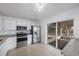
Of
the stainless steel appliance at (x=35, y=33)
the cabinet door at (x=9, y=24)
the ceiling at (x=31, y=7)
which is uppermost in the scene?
the ceiling at (x=31, y=7)

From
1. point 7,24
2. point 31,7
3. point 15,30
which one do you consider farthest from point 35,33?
point 31,7

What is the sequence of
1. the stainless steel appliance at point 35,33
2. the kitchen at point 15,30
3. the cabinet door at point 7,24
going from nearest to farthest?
1. the kitchen at point 15,30
2. the cabinet door at point 7,24
3. the stainless steel appliance at point 35,33

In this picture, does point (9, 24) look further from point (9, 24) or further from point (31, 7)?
point (31, 7)

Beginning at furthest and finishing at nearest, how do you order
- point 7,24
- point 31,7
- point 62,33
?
point 7,24
point 62,33
point 31,7

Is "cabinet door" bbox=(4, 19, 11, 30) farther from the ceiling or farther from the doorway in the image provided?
the doorway

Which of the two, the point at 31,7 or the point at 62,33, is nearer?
the point at 31,7

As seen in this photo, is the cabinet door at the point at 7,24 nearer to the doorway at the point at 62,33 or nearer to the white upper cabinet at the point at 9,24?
the white upper cabinet at the point at 9,24

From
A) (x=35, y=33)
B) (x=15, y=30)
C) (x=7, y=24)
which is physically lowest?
(x=35, y=33)

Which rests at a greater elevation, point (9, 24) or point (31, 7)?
point (31, 7)

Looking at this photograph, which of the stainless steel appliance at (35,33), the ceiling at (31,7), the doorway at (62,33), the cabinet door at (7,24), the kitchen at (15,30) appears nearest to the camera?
the ceiling at (31,7)

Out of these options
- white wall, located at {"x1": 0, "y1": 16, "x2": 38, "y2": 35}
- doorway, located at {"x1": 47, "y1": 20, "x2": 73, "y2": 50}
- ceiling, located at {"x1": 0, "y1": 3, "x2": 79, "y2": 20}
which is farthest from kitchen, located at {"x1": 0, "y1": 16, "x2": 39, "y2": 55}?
doorway, located at {"x1": 47, "y1": 20, "x2": 73, "y2": 50}

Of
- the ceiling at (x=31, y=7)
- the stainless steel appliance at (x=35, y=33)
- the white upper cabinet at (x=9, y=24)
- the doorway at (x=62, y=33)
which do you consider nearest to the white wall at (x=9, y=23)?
the white upper cabinet at (x=9, y=24)

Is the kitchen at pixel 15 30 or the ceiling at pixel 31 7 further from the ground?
the ceiling at pixel 31 7

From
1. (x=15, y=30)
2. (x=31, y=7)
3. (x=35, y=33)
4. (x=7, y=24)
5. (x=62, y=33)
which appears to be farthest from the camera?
(x=35, y=33)
